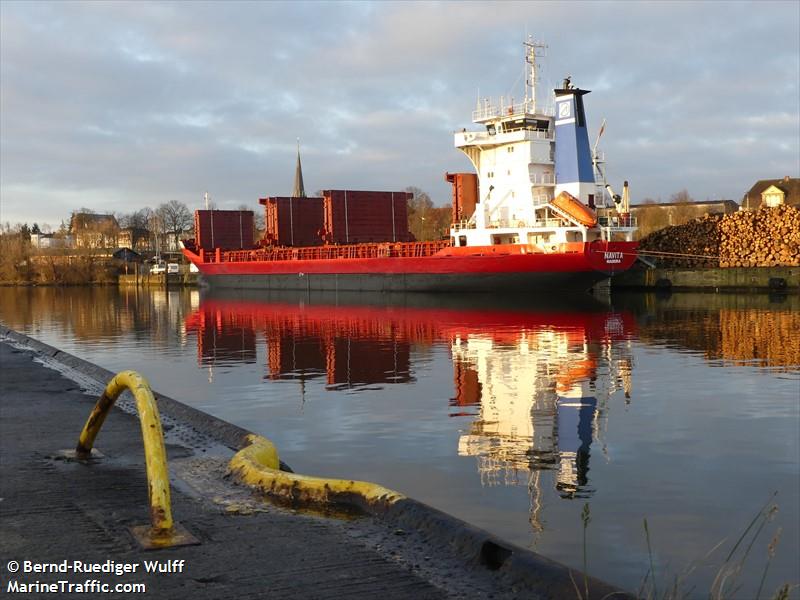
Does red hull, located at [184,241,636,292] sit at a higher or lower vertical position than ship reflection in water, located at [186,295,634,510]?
higher

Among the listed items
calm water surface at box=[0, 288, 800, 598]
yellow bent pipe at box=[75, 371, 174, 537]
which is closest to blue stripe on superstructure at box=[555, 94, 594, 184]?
calm water surface at box=[0, 288, 800, 598]

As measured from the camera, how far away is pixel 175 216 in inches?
4631

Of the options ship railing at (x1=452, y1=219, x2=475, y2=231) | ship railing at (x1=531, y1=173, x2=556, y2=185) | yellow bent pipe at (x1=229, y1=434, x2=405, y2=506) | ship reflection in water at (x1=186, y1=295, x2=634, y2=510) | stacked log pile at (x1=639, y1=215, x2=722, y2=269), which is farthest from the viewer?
stacked log pile at (x1=639, y1=215, x2=722, y2=269)

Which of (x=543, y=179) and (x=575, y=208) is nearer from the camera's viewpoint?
(x=575, y=208)

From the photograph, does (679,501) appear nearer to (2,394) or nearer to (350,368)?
(2,394)

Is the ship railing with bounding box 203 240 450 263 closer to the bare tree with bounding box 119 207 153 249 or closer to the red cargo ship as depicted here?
the red cargo ship

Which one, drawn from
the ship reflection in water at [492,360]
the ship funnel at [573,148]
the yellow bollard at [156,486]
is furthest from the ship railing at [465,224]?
the yellow bollard at [156,486]

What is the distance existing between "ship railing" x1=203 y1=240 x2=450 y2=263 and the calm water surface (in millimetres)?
17037

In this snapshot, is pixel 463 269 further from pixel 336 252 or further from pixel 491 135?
pixel 336 252

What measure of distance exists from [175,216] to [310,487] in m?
118

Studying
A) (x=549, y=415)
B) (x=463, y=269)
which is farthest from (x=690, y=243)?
(x=549, y=415)

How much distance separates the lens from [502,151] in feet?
117

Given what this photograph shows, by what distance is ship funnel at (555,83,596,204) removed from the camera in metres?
32.4

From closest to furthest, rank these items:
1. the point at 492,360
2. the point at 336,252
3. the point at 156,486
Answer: the point at 156,486, the point at 492,360, the point at 336,252
